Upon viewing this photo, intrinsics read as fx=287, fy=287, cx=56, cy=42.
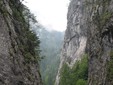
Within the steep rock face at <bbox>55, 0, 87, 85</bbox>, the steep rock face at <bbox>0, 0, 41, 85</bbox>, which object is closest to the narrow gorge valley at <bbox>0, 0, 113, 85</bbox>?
the steep rock face at <bbox>0, 0, 41, 85</bbox>

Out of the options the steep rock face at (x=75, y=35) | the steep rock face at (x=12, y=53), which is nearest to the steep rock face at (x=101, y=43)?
the steep rock face at (x=12, y=53)

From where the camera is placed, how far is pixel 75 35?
94438 mm

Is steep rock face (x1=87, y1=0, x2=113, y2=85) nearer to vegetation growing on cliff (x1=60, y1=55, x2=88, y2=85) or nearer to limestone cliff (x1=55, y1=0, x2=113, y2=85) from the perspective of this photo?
limestone cliff (x1=55, y1=0, x2=113, y2=85)

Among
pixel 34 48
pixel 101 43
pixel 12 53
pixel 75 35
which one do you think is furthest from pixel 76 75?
pixel 12 53

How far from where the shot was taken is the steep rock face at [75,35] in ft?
288

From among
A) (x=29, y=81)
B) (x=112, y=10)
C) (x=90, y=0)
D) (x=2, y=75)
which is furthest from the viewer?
(x=90, y=0)

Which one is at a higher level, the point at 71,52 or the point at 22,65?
the point at 71,52

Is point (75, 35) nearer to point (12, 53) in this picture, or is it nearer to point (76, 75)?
point (76, 75)

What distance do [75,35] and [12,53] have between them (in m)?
70.2

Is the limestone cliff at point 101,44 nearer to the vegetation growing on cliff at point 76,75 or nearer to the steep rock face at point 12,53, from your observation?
the vegetation growing on cliff at point 76,75

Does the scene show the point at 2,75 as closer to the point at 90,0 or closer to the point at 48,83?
the point at 90,0

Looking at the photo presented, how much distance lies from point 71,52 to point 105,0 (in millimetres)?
46066

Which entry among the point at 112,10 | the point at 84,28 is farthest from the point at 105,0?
the point at 84,28

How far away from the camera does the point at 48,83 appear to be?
110m
